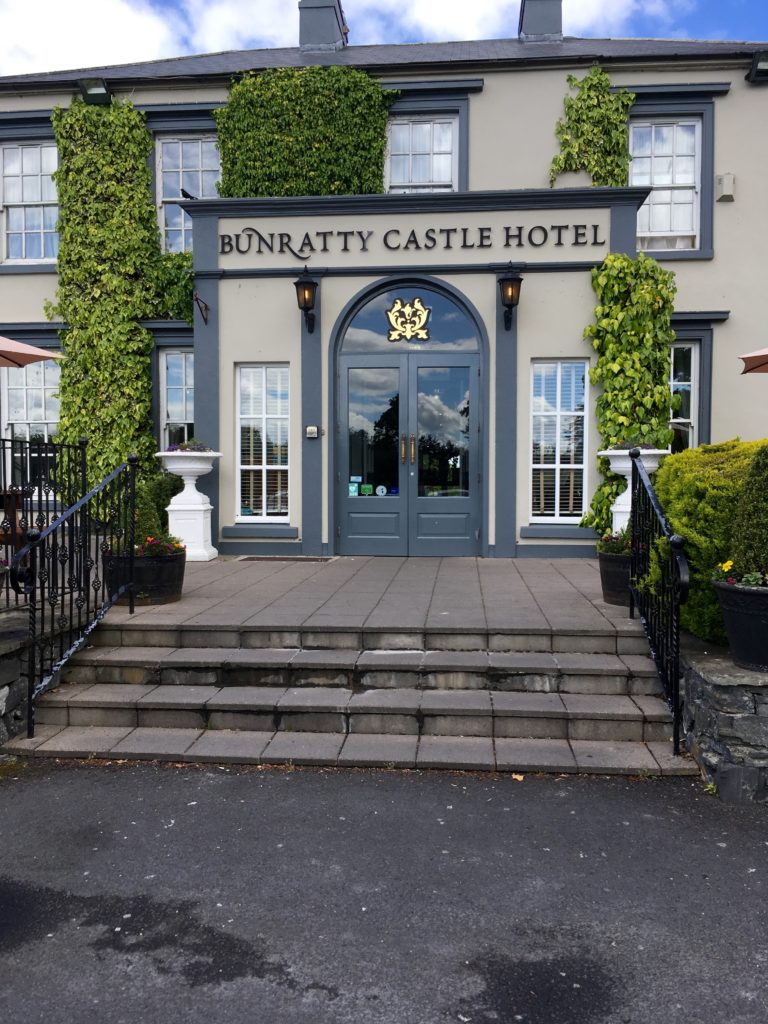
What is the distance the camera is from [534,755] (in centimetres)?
417

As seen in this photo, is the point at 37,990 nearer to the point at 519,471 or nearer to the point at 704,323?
the point at 519,471

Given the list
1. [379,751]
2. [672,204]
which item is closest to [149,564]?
[379,751]

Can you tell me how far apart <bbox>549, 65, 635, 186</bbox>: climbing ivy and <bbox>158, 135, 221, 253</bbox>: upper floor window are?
5003 millimetres

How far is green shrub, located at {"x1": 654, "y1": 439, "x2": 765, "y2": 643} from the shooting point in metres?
4.52

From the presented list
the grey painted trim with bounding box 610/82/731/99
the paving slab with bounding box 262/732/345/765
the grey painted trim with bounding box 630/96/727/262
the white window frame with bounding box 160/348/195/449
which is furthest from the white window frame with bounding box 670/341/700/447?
the paving slab with bounding box 262/732/345/765

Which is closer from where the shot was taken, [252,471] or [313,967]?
[313,967]

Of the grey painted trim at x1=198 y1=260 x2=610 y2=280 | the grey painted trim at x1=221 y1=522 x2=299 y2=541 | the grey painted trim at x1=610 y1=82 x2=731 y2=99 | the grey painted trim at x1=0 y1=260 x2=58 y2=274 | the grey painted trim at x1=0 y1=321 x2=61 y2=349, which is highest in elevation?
the grey painted trim at x1=610 y1=82 x2=731 y2=99

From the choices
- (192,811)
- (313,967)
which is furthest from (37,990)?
(192,811)

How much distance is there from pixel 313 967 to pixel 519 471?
7.04 m

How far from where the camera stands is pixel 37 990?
93.9 inches

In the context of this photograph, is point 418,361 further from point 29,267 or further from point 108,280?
point 29,267

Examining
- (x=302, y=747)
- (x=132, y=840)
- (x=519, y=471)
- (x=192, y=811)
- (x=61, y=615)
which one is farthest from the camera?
(x=519, y=471)

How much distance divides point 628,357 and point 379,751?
6111mm

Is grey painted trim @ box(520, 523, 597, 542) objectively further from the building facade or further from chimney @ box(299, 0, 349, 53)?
chimney @ box(299, 0, 349, 53)
